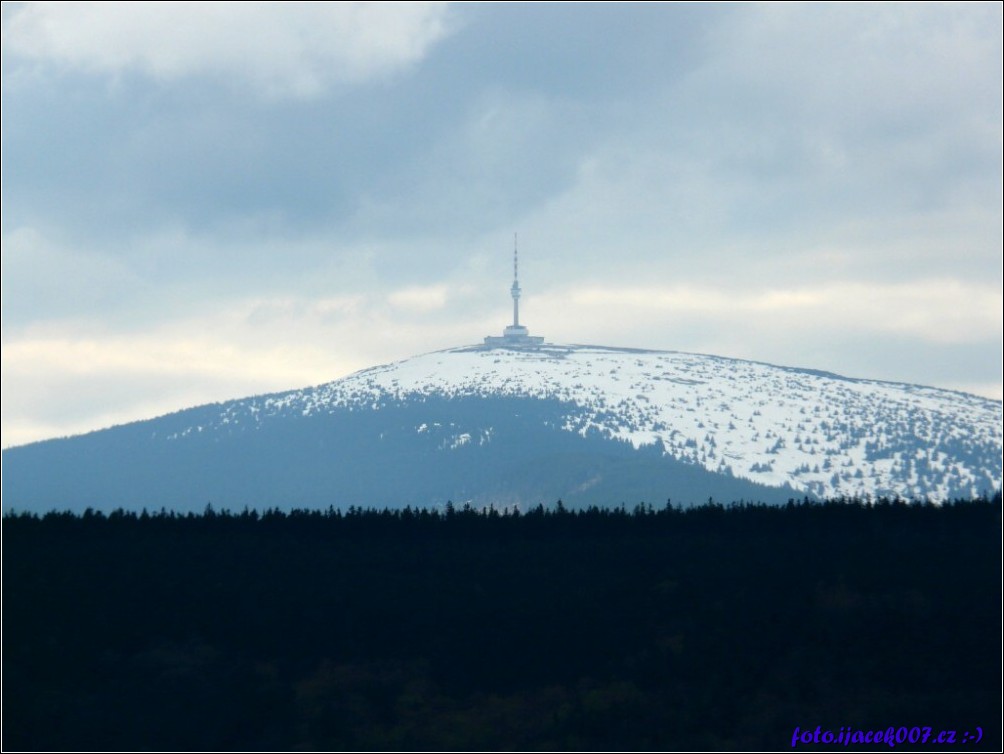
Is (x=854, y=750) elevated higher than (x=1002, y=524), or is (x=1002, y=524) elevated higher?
(x=1002, y=524)

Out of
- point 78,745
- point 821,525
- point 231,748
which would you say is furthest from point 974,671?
point 78,745

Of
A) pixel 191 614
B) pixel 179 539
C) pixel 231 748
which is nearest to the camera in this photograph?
pixel 231 748

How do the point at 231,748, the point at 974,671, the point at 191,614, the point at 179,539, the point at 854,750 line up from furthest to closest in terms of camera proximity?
the point at 179,539, the point at 191,614, the point at 974,671, the point at 231,748, the point at 854,750

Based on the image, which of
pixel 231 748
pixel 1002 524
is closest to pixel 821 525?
pixel 1002 524

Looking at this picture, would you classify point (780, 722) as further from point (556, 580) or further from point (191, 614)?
point (191, 614)

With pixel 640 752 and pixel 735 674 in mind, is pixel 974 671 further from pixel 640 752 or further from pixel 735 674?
pixel 640 752

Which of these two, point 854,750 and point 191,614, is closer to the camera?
point 854,750
